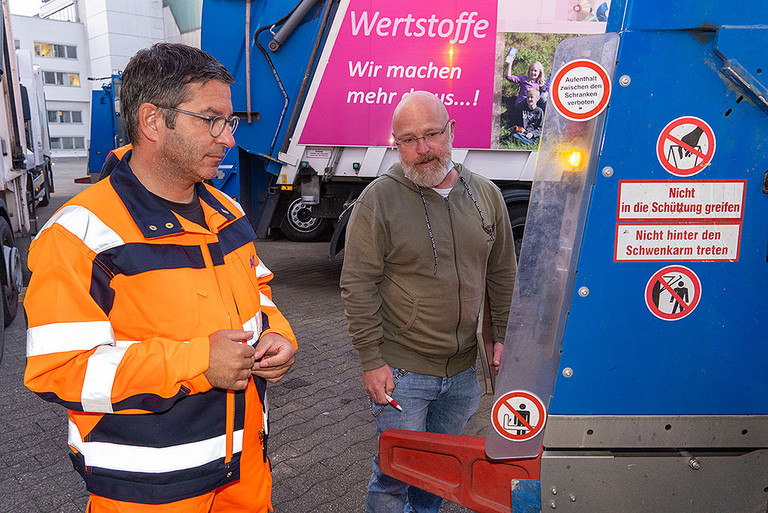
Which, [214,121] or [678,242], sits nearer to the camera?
[678,242]

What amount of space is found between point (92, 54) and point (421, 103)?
4376cm

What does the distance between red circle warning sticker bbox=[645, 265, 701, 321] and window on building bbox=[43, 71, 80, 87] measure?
4400cm

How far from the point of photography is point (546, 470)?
1344 mm

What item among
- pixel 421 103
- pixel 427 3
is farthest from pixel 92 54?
pixel 421 103

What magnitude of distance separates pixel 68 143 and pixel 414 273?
43236mm

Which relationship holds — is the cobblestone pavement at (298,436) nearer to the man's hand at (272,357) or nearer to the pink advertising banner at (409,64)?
the man's hand at (272,357)

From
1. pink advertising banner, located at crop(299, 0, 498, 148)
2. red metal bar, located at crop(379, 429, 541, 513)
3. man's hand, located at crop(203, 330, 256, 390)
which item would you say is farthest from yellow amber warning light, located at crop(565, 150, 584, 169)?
pink advertising banner, located at crop(299, 0, 498, 148)

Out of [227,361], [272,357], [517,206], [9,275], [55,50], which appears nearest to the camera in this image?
[227,361]

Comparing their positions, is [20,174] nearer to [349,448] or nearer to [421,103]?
[349,448]

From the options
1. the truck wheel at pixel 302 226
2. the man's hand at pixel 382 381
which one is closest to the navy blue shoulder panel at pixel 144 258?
the man's hand at pixel 382 381

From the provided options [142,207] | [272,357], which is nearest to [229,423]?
[272,357]

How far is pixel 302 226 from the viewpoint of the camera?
8.13m

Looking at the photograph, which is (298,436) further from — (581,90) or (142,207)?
(581,90)

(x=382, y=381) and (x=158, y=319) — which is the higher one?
(x=158, y=319)
